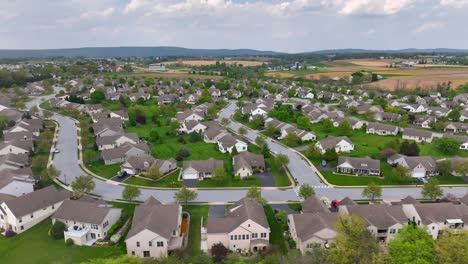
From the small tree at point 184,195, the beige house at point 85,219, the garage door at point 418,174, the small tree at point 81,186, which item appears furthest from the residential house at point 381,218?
the small tree at point 81,186

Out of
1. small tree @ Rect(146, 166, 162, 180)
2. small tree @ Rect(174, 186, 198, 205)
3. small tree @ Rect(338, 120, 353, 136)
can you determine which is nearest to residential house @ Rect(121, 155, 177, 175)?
small tree @ Rect(146, 166, 162, 180)

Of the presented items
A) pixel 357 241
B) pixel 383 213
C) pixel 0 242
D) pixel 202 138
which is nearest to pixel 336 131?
pixel 202 138

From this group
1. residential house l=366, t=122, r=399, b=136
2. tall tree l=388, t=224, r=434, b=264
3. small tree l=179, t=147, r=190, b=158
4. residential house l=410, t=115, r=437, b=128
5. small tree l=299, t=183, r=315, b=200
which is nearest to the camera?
tall tree l=388, t=224, r=434, b=264

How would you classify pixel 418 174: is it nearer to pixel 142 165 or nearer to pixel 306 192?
pixel 306 192

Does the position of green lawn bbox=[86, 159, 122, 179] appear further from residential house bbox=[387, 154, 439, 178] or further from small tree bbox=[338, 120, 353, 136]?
small tree bbox=[338, 120, 353, 136]

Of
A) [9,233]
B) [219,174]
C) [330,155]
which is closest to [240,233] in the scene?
[219,174]

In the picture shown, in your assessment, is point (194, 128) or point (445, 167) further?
point (194, 128)

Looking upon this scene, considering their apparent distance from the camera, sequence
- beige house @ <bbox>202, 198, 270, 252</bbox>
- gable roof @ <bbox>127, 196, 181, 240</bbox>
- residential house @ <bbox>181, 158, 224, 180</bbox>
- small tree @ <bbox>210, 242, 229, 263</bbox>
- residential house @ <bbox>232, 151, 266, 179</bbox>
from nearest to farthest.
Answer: small tree @ <bbox>210, 242, 229, 263</bbox> < gable roof @ <bbox>127, 196, 181, 240</bbox> < beige house @ <bbox>202, 198, 270, 252</bbox> < residential house @ <bbox>181, 158, 224, 180</bbox> < residential house @ <bbox>232, 151, 266, 179</bbox>
